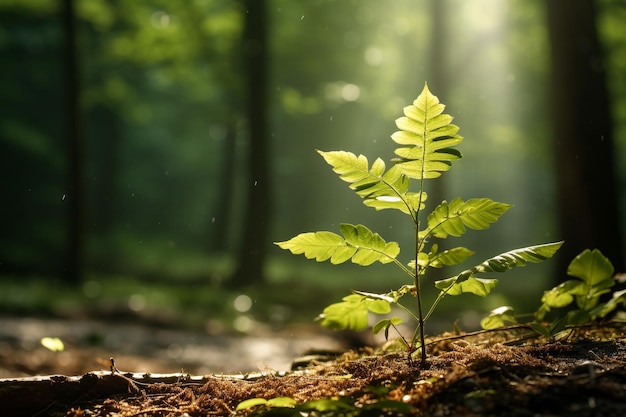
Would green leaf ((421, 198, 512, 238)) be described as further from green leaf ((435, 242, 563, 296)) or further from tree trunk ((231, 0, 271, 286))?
tree trunk ((231, 0, 271, 286))

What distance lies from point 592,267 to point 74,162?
14.6m

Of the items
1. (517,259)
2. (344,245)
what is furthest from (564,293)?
(344,245)

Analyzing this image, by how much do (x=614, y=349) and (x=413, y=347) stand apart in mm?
769

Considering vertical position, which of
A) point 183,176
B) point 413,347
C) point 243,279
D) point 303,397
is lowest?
point 303,397

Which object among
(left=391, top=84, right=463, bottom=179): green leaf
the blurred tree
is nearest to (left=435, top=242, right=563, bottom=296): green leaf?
(left=391, top=84, right=463, bottom=179): green leaf

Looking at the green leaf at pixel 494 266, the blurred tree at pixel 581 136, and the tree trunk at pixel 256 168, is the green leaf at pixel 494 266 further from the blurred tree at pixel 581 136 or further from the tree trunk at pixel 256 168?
the tree trunk at pixel 256 168

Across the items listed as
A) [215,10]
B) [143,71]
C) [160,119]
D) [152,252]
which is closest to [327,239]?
[215,10]

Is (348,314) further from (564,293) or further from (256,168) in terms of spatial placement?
(256,168)

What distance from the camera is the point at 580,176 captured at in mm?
5668

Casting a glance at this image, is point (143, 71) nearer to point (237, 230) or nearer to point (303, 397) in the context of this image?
point (237, 230)

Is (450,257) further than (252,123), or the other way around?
(252,123)

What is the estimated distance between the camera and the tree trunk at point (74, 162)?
47.7 feet

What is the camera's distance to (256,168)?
14.8 metres

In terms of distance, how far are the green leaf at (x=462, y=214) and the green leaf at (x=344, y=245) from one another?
0.19 metres
